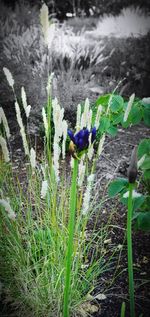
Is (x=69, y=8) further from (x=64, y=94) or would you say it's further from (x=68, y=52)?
(x=64, y=94)

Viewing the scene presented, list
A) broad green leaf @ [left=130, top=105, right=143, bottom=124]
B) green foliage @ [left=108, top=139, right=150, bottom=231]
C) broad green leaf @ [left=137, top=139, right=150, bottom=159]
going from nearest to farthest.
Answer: green foliage @ [left=108, top=139, right=150, bottom=231], broad green leaf @ [left=137, top=139, right=150, bottom=159], broad green leaf @ [left=130, top=105, right=143, bottom=124]

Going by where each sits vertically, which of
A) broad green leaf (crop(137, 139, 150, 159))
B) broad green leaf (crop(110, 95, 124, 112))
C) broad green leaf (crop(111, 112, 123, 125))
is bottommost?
broad green leaf (crop(137, 139, 150, 159))

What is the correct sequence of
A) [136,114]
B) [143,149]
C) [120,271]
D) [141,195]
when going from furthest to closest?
1. [120,271]
2. [136,114]
3. [143,149]
4. [141,195]

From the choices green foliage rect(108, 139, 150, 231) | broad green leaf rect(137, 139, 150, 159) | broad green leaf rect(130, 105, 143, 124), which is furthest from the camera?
broad green leaf rect(130, 105, 143, 124)

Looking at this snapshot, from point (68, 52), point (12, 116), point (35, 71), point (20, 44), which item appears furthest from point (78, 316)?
point (68, 52)

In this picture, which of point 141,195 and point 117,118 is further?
point 117,118

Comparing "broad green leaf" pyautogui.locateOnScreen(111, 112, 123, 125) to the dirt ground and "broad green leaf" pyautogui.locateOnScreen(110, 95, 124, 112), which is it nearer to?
"broad green leaf" pyautogui.locateOnScreen(110, 95, 124, 112)

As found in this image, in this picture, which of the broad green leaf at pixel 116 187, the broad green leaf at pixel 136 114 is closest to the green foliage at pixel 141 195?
the broad green leaf at pixel 116 187

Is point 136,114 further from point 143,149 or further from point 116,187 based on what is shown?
point 116,187

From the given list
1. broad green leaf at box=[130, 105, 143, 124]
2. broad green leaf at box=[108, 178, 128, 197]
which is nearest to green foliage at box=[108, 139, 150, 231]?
broad green leaf at box=[108, 178, 128, 197]

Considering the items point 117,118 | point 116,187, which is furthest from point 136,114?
point 116,187

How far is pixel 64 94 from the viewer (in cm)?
332

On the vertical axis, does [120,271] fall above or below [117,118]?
below

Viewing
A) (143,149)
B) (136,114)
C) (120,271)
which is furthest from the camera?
(120,271)
